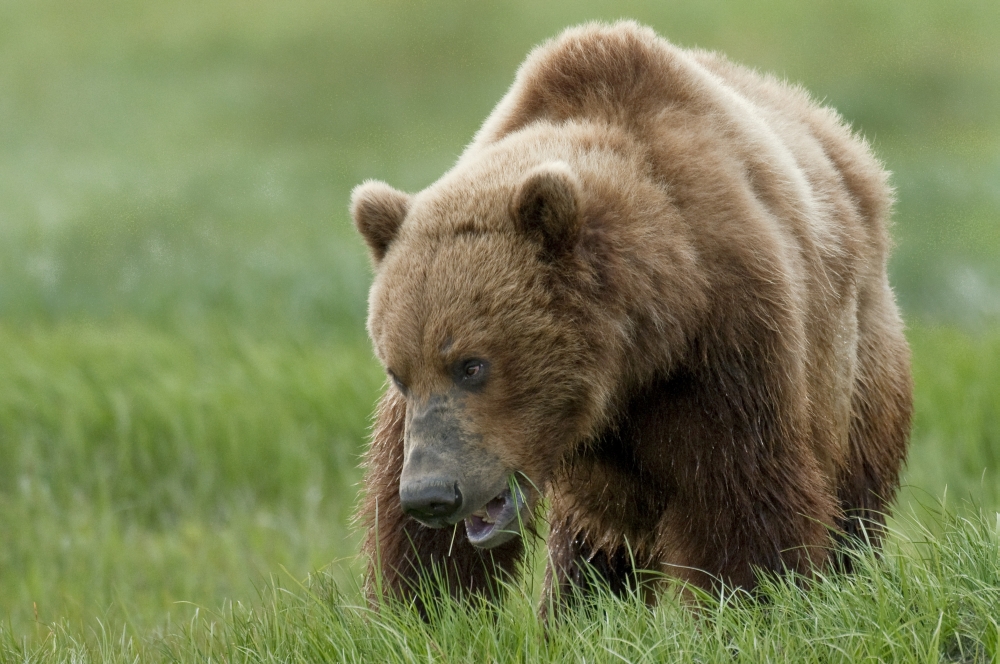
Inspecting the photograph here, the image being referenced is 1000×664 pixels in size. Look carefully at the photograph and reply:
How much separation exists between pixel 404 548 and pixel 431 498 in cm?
68

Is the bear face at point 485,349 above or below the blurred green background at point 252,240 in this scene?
above

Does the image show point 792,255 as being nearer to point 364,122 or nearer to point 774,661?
point 774,661

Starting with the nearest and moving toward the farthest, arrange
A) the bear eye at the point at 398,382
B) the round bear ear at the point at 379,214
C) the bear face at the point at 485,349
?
the bear face at the point at 485,349 < the bear eye at the point at 398,382 < the round bear ear at the point at 379,214

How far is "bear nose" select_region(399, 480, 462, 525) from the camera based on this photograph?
353 centimetres

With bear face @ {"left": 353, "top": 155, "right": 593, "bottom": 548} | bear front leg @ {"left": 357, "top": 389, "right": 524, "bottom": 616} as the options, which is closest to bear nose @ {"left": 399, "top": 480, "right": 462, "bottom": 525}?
bear face @ {"left": 353, "top": 155, "right": 593, "bottom": 548}

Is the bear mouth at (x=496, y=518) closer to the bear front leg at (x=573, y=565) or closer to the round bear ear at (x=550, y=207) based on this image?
the round bear ear at (x=550, y=207)

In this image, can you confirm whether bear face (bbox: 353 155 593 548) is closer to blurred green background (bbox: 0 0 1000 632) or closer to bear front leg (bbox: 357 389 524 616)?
bear front leg (bbox: 357 389 524 616)

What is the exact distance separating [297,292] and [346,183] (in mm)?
4520

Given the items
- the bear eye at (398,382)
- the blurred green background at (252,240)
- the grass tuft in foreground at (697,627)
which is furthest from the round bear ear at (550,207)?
the blurred green background at (252,240)

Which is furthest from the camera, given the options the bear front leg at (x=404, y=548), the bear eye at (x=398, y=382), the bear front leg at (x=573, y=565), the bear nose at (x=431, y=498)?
the bear front leg at (x=573, y=565)

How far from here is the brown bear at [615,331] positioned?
3.69m

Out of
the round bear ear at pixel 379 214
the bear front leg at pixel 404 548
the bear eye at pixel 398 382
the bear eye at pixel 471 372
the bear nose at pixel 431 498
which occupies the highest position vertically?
the round bear ear at pixel 379 214

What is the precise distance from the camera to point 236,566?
6891mm

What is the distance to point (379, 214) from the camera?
401 cm
